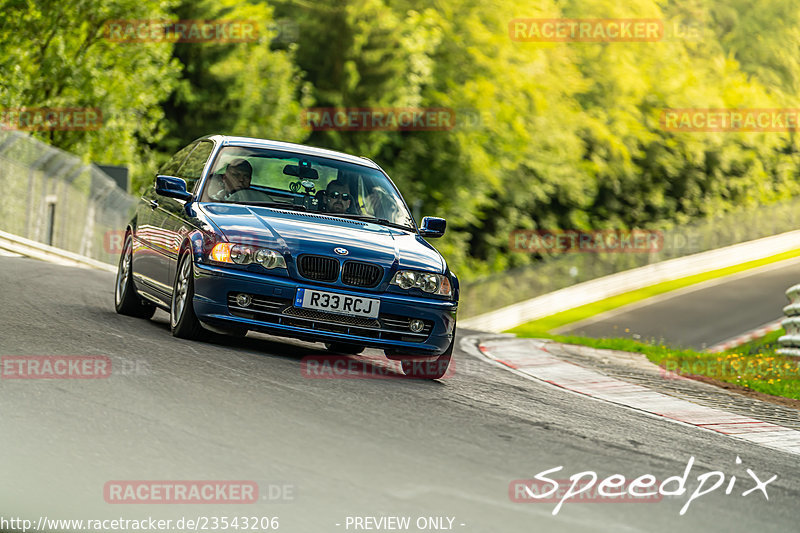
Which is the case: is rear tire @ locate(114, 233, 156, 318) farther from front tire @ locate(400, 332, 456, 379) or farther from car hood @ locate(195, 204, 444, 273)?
front tire @ locate(400, 332, 456, 379)

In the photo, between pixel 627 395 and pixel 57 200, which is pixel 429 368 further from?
Answer: pixel 57 200

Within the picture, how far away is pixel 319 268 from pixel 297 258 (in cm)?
18

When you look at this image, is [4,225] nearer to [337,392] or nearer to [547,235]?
[337,392]

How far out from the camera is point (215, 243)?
27.7 ft

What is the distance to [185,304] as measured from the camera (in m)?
8.70

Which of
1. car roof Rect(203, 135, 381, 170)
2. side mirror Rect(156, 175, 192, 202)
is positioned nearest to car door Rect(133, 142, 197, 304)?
side mirror Rect(156, 175, 192, 202)

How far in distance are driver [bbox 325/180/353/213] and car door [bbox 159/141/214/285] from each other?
1.09 meters

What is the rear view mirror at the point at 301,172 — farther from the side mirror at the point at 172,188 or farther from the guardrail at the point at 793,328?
the guardrail at the point at 793,328

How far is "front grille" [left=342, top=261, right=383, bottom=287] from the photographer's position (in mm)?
8500

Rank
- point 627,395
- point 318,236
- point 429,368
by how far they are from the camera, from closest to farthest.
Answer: point 318,236 → point 429,368 → point 627,395

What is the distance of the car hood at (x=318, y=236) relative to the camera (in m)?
8.46

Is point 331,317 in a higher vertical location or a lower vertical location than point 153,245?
lower

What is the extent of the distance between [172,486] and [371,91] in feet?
135

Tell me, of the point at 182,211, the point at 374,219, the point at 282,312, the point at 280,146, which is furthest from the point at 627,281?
the point at 282,312
